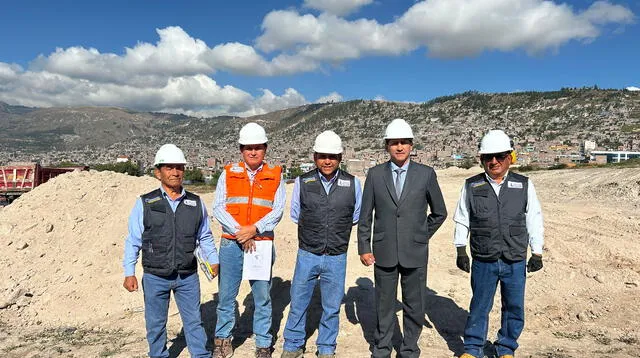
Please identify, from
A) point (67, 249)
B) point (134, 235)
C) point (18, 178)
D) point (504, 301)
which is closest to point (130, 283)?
point (134, 235)

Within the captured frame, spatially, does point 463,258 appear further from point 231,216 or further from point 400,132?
point 231,216

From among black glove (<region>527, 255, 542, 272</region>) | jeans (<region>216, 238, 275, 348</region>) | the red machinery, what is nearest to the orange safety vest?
jeans (<region>216, 238, 275, 348</region>)

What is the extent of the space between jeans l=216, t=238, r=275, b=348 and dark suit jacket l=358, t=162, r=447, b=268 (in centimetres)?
118

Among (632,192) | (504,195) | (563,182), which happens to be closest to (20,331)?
(504,195)

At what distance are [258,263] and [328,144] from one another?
4.66ft

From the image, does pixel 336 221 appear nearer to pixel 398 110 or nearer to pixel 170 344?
pixel 170 344

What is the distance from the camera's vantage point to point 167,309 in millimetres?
4055

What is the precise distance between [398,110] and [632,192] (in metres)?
166

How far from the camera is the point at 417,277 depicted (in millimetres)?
4094

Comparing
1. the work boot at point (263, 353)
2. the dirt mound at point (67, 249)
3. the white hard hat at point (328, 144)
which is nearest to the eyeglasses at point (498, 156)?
the white hard hat at point (328, 144)

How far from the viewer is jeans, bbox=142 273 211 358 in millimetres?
3934

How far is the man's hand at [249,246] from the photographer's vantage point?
4.29 meters

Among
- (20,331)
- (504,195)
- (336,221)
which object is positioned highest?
(504,195)

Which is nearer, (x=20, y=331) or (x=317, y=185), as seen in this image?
(x=317, y=185)
